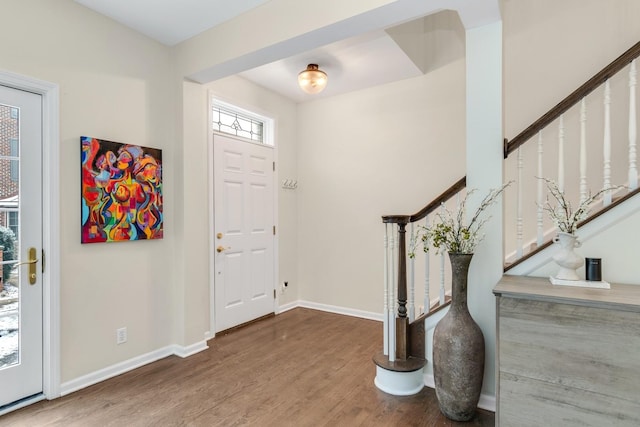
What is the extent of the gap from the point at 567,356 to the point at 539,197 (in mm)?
921

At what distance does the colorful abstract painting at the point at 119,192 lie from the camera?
2.50 metres

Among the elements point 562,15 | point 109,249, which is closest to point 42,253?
point 109,249

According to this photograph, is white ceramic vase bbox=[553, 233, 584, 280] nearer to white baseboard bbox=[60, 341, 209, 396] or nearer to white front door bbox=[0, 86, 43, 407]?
white baseboard bbox=[60, 341, 209, 396]

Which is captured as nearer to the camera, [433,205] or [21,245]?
[21,245]

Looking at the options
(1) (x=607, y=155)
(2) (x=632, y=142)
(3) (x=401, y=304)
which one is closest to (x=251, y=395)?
(3) (x=401, y=304)

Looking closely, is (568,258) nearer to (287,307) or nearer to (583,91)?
(583,91)

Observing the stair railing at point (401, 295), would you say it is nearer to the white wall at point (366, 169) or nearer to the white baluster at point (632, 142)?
the white baluster at point (632, 142)

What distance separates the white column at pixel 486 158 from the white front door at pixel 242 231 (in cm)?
242

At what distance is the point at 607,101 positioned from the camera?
1.89 metres

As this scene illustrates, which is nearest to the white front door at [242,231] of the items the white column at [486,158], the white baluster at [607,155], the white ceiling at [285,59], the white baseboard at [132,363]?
the white baseboard at [132,363]

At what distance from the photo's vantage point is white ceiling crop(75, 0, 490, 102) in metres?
2.51

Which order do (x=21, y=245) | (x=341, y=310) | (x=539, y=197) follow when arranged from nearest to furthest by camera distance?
(x=539, y=197)
(x=21, y=245)
(x=341, y=310)

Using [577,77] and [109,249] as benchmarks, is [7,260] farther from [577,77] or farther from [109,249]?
[577,77]

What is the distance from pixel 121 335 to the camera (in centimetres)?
271
